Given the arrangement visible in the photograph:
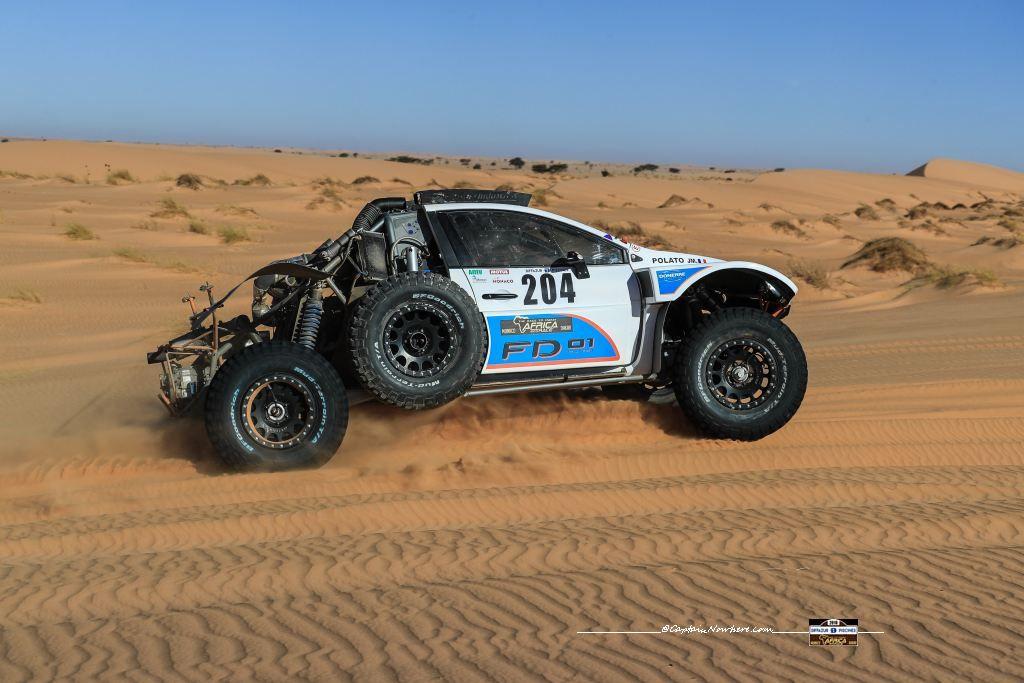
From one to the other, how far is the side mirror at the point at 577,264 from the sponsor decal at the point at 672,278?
1.79 ft

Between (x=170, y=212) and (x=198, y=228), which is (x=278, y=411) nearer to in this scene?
(x=198, y=228)

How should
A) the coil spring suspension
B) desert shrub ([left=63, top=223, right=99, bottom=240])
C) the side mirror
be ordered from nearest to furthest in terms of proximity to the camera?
the coil spring suspension
the side mirror
desert shrub ([left=63, top=223, right=99, bottom=240])

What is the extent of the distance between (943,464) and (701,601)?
11.6 feet

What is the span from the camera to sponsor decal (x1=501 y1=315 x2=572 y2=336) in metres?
7.52

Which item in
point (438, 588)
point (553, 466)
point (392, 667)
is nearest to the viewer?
point (392, 667)

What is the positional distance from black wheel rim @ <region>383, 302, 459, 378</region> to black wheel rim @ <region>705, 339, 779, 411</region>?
2073 mm

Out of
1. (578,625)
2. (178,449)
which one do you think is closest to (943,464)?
(578,625)

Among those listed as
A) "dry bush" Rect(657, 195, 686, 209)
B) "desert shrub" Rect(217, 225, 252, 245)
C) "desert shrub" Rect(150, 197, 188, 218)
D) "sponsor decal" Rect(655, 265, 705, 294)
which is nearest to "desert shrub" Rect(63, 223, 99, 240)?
"desert shrub" Rect(217, 225, 252, 245)

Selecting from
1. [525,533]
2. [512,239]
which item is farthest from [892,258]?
[525,533]

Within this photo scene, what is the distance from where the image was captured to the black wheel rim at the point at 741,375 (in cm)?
796

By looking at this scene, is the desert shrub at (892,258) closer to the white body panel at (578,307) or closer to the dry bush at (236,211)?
the white body panel at (578,307)

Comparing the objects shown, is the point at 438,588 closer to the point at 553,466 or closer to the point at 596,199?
the point at 553,466

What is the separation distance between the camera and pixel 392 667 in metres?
4.23

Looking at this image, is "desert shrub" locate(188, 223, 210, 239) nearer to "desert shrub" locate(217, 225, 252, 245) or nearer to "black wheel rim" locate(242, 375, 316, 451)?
"desert shrub" locate(217, 225, 252, 245)
